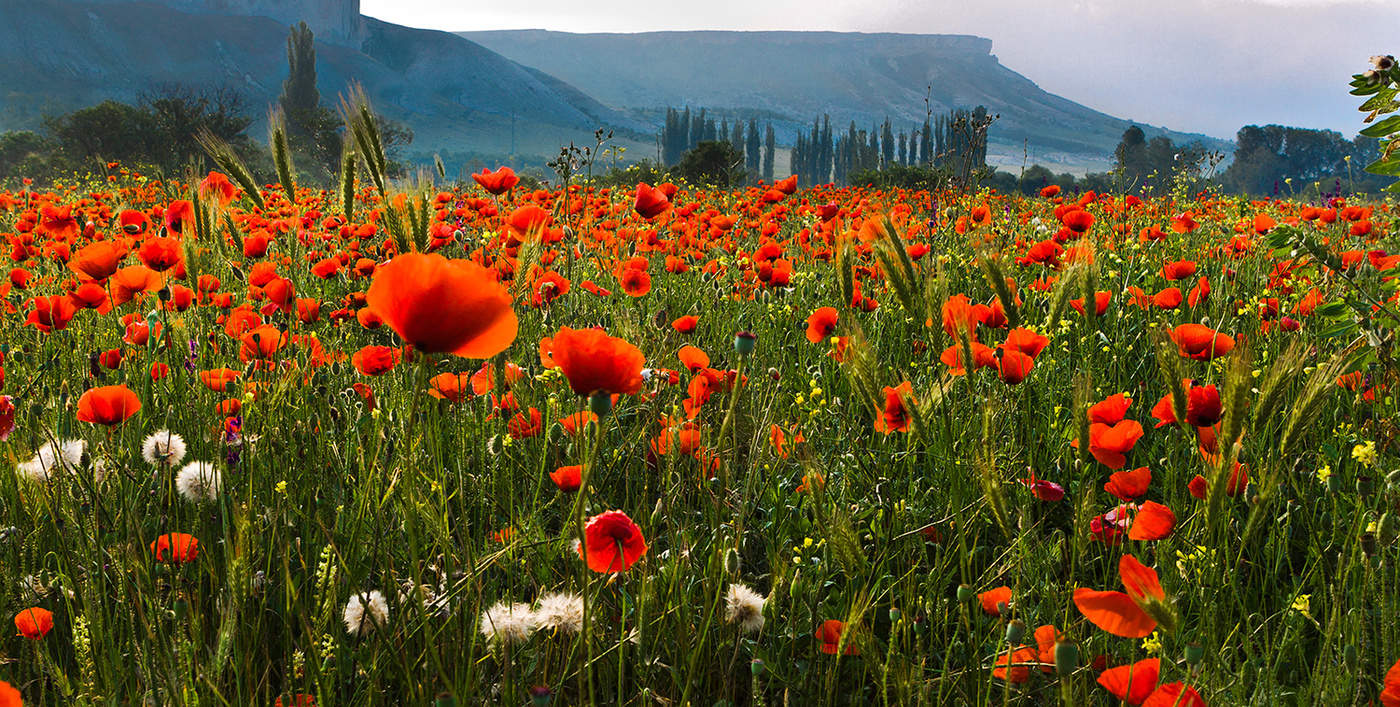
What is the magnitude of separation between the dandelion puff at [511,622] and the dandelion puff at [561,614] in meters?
0.02

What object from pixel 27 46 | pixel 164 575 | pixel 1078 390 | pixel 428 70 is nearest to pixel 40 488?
pixel 164 575

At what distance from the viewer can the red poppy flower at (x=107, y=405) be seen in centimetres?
145

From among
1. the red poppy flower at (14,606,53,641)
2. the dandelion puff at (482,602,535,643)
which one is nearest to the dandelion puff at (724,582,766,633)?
the dandelion puff at (482,602,535,643)

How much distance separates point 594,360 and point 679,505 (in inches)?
32.2

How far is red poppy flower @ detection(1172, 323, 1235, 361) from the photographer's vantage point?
1.85 meters

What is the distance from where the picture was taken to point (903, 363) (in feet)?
8.90

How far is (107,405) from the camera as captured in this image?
1.46 m

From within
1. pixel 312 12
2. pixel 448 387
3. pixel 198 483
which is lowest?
pixel 198 483

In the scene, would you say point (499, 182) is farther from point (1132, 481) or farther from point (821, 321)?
point (1132, 481)

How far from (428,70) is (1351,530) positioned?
189 metres

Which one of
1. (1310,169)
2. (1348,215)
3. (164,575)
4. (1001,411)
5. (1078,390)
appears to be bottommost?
(164,575)

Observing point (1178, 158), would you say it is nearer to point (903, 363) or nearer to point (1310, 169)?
point (903, 363)

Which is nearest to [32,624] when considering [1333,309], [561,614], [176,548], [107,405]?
[176,548]

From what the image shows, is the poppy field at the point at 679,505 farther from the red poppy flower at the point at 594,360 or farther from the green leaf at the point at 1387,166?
the green leaf at the point at 1387,166
